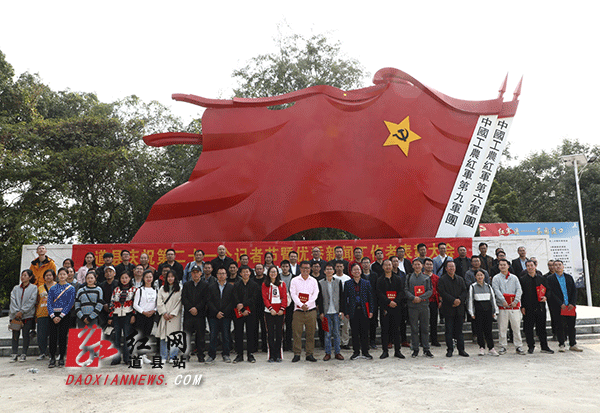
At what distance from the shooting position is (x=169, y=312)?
5211 mm

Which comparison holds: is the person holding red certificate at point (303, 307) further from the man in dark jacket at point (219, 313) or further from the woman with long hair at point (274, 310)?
the man in dark jacket at point (219, 313)

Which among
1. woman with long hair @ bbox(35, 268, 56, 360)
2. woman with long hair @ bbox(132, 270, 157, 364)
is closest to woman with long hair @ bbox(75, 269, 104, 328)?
woman with long hair @ bbox(132, 270, 157, 364)

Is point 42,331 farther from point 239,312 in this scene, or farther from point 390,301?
point 390,301

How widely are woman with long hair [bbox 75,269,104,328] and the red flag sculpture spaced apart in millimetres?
2888

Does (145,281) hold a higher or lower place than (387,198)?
lower

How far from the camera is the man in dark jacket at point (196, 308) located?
5266 mm

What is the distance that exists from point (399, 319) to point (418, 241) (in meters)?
2.75

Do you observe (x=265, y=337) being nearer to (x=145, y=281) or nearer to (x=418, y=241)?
(x=145, y=281)

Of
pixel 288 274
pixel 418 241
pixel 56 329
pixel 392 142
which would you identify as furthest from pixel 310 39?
pixel 56 329

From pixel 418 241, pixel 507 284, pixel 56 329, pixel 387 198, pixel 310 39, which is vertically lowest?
pixel 56 329

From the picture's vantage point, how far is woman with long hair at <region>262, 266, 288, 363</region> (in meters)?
5.30

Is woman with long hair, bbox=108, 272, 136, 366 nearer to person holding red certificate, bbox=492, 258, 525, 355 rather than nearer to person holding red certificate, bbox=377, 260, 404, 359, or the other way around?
person holding red certificate, bbox=377, 260, 404, 359

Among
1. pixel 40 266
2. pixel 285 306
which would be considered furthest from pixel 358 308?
pixel 40 266

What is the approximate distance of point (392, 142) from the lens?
28.0 feet
